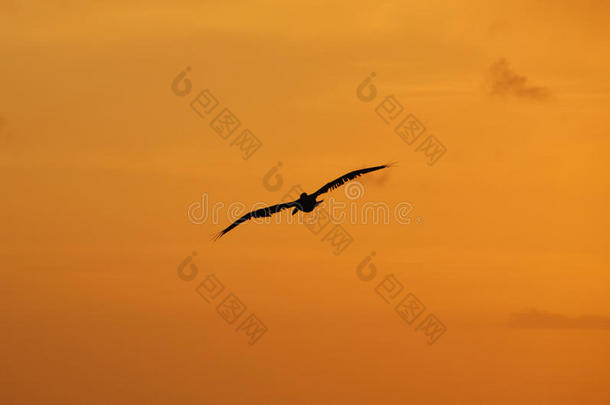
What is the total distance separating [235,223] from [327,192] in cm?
780

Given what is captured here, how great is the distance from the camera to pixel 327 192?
115 metres

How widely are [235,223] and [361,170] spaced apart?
10.4 m

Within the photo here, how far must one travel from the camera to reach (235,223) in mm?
118875

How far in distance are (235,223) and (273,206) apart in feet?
11.7

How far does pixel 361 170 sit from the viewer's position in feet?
378

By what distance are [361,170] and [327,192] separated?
2829mm

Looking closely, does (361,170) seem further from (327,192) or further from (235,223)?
(235,223)

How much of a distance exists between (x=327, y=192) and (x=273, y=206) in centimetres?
427

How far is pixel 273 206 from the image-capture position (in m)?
117

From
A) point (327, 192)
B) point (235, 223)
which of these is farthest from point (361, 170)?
point (235, 223)

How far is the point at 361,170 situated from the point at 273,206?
694 centimetres
